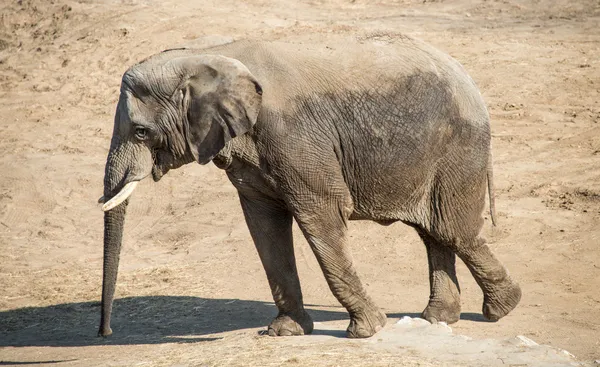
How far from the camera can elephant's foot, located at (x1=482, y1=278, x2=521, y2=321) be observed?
8.39 metres

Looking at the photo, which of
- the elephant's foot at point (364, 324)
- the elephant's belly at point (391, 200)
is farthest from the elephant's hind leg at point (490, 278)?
the elephant's foot at point (364, 324)

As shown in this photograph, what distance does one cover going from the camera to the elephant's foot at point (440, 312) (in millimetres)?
8406

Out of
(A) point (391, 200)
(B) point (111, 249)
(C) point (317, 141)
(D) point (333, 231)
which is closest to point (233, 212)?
(B) point (111, 249)

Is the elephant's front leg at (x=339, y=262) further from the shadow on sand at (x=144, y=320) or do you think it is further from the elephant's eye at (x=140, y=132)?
the elephant's eye at (x=140, y=132)

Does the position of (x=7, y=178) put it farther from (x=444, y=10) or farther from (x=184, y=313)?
(x=444, y=10)

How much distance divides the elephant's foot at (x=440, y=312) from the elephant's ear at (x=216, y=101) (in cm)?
225

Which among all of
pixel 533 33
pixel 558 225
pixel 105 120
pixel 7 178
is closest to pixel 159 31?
pixel 105 120

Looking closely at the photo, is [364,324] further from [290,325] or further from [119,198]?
[119,198]

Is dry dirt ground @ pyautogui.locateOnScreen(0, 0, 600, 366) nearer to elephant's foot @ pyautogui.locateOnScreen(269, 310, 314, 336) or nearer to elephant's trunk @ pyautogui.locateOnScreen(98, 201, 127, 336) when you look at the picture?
elephant's foot @ pyautogui.locateOnScreen(269, 310, 314, 336)

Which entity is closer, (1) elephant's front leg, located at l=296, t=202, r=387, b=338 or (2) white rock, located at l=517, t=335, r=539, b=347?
(2) white rock, located at l=517, t=335, r=539, b=347

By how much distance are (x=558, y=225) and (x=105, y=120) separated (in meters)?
7.15

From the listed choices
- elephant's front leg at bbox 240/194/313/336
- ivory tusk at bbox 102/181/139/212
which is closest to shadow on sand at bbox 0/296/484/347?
elephant's front leg at bbox 240/194/313/336

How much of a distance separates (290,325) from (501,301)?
1693mm

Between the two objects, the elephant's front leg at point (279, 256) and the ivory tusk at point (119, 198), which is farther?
the elephant's front leg at point (279, 256)
